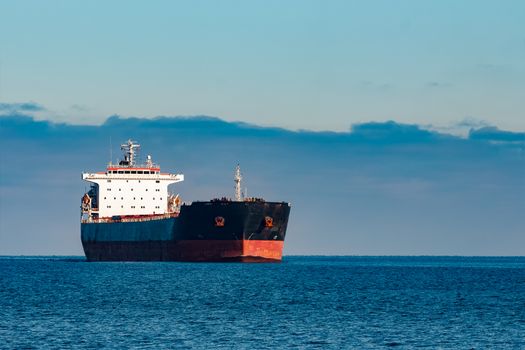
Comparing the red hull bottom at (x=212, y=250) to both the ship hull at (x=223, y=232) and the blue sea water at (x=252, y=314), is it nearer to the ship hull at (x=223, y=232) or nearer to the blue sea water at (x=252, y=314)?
the ship hull at (x=223, y=232)

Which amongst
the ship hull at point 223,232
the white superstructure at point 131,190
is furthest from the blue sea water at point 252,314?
the white superstructure at point 131,190

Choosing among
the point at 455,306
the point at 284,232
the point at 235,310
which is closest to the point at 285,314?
the point at 235,310

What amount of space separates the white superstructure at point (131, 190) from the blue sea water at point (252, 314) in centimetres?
3149

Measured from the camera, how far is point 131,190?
109 meters

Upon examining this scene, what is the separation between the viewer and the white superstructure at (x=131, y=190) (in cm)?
10869

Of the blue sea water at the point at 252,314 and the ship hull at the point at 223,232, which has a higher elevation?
the ship hull at the point at 223,232

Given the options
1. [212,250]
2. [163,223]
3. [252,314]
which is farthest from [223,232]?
[252,314]

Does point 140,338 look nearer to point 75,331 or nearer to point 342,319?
point 75,331

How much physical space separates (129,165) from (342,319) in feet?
222

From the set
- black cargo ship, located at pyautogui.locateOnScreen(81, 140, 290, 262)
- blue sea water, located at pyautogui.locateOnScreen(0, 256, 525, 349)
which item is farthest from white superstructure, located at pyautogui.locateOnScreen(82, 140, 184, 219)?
blue sea water, located at pyautogui.locateOnScreen(0, 256, 525, 349)

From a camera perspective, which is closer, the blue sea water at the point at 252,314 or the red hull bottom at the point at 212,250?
the blue sea water at the point at 252,314

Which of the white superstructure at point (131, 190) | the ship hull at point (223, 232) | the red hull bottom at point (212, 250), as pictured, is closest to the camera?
the ship hull at point (223, 232)

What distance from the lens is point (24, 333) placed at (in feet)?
134

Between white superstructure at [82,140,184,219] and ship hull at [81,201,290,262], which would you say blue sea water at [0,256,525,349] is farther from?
white superstructure at [82,140,184,219]
